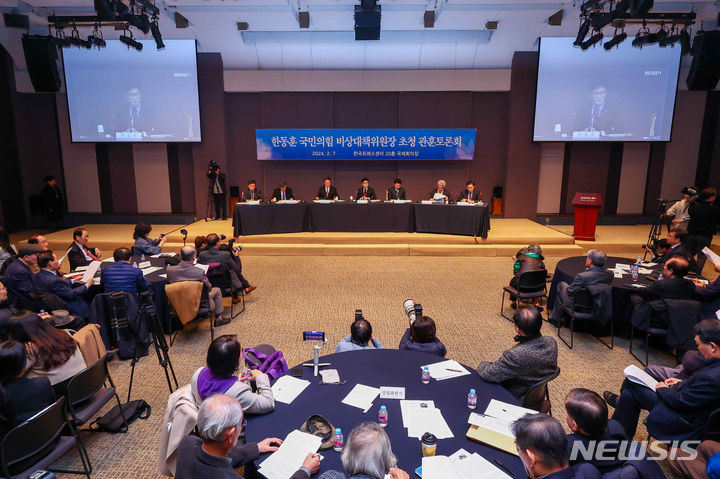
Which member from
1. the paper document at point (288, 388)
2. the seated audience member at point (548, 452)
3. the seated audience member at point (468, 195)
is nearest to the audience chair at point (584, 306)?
the seated audience member at point (548, 452)

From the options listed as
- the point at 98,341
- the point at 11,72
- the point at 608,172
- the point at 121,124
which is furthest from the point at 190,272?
the point at 608,172

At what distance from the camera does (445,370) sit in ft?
9.63

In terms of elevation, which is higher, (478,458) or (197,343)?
(478,458)

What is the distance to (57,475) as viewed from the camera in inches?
118

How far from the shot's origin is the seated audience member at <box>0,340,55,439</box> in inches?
98.9

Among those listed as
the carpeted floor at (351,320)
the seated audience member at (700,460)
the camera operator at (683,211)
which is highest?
the camera operator at (683,211)

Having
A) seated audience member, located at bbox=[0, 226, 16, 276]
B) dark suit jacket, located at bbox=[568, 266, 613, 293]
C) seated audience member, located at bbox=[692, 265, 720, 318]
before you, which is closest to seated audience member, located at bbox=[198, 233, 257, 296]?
seated audience member, located at bbox=[0, 226, 16, 276]

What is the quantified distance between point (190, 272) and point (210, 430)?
3388 millimetres

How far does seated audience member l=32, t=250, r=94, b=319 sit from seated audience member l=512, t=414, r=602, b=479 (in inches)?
177

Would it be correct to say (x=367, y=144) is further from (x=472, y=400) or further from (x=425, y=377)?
(x=472, y=400)

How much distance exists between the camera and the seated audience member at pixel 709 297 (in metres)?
4.27

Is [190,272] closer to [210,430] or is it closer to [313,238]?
[210,430]

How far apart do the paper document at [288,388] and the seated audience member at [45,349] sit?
1548 millimetres

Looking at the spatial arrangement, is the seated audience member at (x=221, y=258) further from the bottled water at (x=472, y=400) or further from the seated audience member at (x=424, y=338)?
the bottled water at (x=472, y=400)
